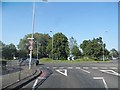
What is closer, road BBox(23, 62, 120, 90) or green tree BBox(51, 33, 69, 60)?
road BBox(23, 62, 120, 90)

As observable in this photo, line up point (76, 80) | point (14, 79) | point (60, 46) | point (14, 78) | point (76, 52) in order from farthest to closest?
point (76, 52) → point (60, 46) → point (76, 80) → point (14, 78) → point (14, 79)

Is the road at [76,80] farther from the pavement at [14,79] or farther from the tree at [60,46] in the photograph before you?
the tree at [60,46]

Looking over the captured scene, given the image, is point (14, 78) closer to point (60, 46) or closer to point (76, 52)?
point (60, 46)

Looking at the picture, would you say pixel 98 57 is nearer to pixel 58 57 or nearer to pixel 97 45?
pixel 97 45

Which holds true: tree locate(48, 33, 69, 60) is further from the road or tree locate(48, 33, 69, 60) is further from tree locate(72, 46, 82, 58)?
the road

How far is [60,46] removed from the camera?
10938 cm

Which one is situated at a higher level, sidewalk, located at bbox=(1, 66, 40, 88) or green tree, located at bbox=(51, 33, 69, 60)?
green tree, located at bbox=(51, 33, 69, 60)

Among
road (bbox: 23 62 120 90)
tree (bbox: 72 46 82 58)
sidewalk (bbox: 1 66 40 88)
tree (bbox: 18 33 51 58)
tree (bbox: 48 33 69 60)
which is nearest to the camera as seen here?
sidewalk (bbox: 1 66 40 88)

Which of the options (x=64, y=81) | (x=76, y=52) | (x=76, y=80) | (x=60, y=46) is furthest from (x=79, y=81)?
(x=76, y=52)

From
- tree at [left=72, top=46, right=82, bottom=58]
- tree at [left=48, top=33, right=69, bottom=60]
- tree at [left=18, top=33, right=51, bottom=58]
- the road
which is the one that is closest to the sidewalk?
the road

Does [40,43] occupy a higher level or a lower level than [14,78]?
higher

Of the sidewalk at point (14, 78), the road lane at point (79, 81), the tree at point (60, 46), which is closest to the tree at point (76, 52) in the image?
the tree at point (60, 46)

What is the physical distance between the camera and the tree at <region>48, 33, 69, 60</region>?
108 m

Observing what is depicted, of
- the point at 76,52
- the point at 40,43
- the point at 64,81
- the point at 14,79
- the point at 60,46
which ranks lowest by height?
the point at 64,81
